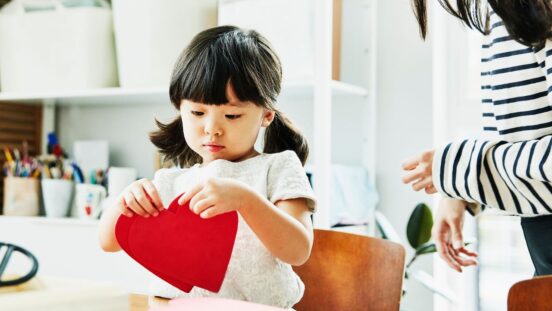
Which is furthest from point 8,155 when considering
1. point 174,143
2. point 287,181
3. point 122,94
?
point 287,181

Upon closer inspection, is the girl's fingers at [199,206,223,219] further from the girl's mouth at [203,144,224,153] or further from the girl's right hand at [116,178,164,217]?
the girl's mouth at [203,144,224,153]

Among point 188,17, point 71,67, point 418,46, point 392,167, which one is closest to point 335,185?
point 392,167

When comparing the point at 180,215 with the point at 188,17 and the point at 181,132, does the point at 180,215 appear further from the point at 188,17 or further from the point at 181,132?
the point at 188,17

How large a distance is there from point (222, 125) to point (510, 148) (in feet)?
1.11

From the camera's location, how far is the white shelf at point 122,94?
4.62ft

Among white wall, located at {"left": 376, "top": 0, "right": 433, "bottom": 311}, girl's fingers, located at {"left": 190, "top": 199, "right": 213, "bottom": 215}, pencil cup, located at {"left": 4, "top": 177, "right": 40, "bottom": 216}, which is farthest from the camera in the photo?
pencil cup, located at {"left": 4, "top": 177, "right": 40, "bottom": 216}

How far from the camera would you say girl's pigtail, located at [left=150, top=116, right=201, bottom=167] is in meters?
0.92

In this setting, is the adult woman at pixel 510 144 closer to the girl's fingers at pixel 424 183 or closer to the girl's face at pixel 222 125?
the girl's fingers at pixel 424 183

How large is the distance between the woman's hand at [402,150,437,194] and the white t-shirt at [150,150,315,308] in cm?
13

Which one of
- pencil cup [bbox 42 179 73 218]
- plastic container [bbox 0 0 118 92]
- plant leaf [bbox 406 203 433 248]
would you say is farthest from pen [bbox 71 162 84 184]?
plant leaf [bbox 406 203 433 248]

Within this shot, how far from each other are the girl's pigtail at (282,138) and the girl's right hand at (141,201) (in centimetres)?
29

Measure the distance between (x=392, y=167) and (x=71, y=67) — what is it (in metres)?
0.90

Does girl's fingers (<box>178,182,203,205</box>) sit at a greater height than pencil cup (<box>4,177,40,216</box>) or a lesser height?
greater

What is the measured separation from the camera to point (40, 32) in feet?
5.59
